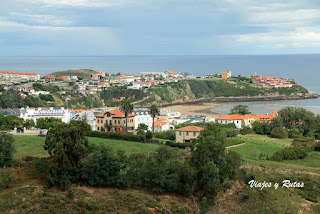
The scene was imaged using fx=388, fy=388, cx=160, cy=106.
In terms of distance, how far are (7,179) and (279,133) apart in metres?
46.4

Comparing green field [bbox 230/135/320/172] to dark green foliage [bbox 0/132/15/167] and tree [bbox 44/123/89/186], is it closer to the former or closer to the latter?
tree [bbox 44/123/89/186]

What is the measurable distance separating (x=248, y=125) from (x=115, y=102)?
200ft

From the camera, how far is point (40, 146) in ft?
129

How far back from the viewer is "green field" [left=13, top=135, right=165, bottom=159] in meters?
36.2

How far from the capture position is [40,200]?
25.0m

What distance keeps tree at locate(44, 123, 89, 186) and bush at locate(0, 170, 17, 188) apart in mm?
2445

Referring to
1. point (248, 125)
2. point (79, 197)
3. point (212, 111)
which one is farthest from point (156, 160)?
point (212, 111)

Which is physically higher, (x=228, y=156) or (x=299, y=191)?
(x=228, y=156)

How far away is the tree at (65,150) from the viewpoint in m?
27.2

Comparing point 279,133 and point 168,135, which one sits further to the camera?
point 279,133

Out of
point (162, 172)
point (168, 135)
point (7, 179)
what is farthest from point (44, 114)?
point (162, 172)

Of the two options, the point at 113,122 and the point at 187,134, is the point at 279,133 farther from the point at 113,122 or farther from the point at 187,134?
the point at 113,122

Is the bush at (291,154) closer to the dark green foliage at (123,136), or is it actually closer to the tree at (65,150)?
the dark green foliage at (123,136)

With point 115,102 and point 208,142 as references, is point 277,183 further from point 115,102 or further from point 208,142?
point 115,102
